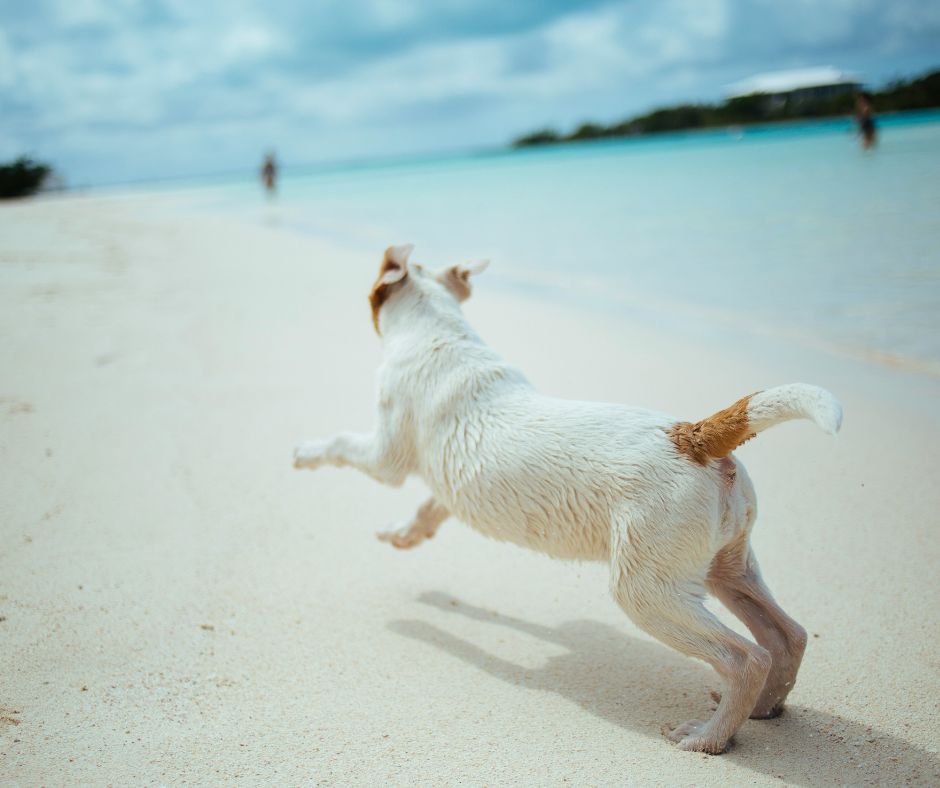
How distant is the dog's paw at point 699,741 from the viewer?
2.39 m

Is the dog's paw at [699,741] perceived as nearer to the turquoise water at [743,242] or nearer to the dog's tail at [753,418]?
the dog's tail at [753,418]

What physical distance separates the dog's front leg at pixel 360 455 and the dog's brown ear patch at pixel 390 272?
1.81ft

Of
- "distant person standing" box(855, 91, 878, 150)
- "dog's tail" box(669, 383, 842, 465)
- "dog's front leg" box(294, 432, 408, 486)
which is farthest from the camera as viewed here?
"distant person standing" box(855, 91, 878, 150)

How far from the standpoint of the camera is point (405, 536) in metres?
3.37

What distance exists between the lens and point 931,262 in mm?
8289

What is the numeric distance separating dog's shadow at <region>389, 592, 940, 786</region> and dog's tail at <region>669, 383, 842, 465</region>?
1.00m

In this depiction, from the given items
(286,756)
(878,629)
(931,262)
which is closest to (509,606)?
(286,756)

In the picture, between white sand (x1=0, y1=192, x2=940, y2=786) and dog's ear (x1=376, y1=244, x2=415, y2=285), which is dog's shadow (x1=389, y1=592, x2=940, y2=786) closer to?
white sand (x1=0, y1=192, x2=940, y2=786)

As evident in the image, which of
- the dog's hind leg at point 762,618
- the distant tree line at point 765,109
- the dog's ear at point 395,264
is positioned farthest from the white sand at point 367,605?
the distant tree line at point 765,109

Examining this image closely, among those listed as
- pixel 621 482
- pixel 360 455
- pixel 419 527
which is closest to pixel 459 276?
pixel 360 455

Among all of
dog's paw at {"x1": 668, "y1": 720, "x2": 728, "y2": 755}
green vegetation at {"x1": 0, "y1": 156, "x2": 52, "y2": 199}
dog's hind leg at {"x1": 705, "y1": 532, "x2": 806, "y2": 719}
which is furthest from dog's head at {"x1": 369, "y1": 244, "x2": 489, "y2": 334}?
green vegetation at {"x1": 0, "y1": 156, "x2": 52, "y2": 199}

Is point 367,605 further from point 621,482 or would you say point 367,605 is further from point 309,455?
point 621,482

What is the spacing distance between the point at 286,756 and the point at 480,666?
86 cm

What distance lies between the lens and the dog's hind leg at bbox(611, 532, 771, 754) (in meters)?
2.36
